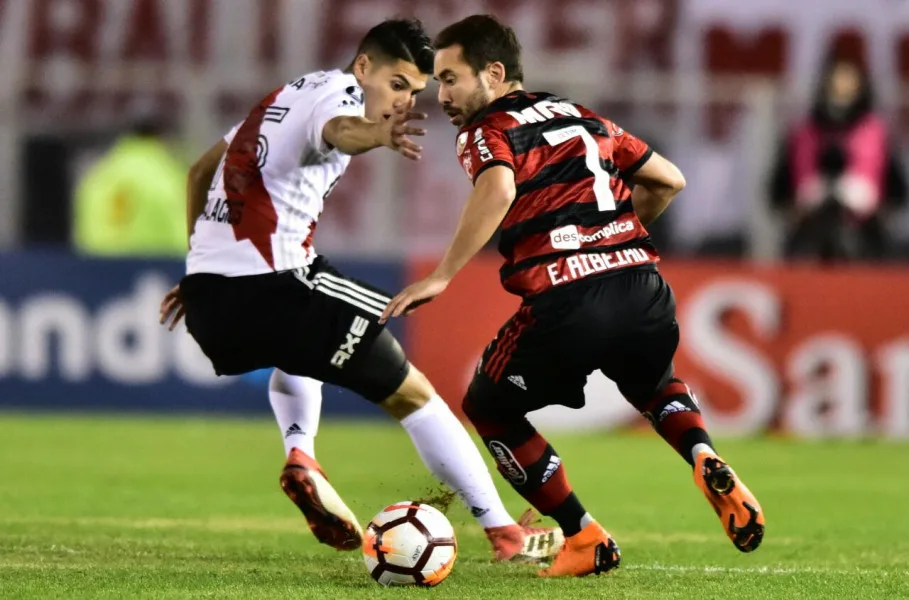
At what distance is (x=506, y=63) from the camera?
6461mm

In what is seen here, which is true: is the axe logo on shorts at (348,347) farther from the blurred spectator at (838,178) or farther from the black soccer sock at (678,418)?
the blurred spectator at (838,178)

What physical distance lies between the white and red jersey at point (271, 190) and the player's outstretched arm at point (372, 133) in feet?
0.85

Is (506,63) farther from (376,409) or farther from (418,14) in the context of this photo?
(418,14)

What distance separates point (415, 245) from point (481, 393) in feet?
29.1

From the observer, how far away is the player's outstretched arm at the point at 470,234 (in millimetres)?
5922

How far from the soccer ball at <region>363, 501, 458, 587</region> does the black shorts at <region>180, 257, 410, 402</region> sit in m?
0.73

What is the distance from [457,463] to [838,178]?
760cm

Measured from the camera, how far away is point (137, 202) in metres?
15.0

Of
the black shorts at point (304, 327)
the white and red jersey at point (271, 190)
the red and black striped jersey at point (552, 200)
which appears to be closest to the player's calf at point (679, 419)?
the red and black striped jersey at point (552, 200)

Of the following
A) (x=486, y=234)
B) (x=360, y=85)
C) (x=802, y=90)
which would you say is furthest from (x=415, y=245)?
(x=486, y=234)

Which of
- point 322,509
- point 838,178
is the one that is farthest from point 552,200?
point 838,178

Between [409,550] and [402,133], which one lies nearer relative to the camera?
[402,133]

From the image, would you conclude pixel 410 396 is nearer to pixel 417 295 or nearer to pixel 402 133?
pixel 417 295

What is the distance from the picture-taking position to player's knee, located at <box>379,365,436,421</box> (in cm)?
699
